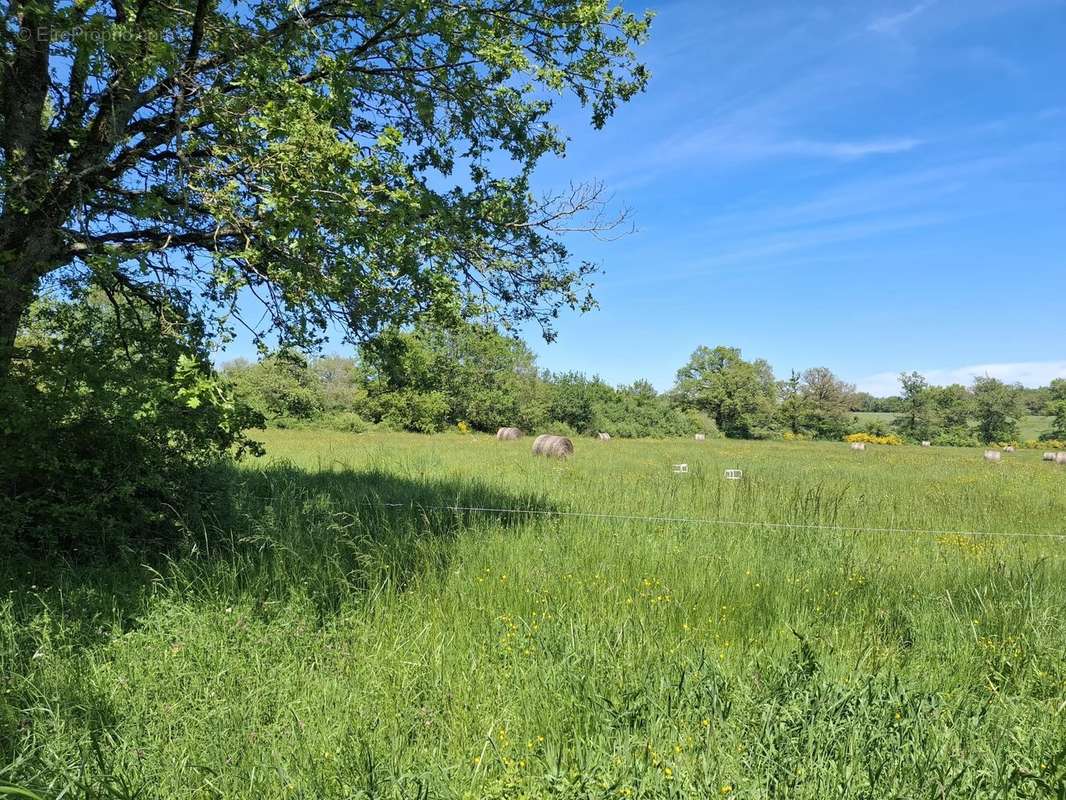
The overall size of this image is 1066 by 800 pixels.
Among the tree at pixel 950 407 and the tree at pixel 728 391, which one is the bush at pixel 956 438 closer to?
the tree at pixel 950 407

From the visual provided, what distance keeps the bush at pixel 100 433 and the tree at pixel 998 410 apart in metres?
92.4

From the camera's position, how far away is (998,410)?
7800 centimetres

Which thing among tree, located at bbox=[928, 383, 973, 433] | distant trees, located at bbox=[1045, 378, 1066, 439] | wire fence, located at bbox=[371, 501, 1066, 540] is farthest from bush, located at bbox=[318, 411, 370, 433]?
distant trees, located at bbox=[1045, 378, 1066, 439]

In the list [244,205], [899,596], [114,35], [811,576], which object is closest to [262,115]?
[244,205]

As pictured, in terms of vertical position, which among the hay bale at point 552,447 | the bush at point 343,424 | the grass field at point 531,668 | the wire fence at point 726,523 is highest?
the bush at point 343,424

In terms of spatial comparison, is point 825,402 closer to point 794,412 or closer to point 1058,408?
point 794,412

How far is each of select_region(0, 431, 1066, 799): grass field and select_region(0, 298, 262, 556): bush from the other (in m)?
0.51

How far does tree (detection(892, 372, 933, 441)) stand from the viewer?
262 feet

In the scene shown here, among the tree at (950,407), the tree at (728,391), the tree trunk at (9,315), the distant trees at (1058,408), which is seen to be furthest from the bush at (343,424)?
the distant trees at (1058,408)

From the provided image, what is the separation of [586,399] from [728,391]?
29.6 metres

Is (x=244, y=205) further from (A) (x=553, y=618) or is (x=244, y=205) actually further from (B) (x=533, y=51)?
(A) (x=553, y=618)

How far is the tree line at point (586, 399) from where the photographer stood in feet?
23.8

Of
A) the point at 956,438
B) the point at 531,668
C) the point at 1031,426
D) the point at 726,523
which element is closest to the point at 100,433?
the point at 531,668

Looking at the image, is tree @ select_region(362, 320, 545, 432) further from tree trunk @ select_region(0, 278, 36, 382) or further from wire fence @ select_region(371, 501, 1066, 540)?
tree trunk @ select_region(0, 278, 36, 382)
